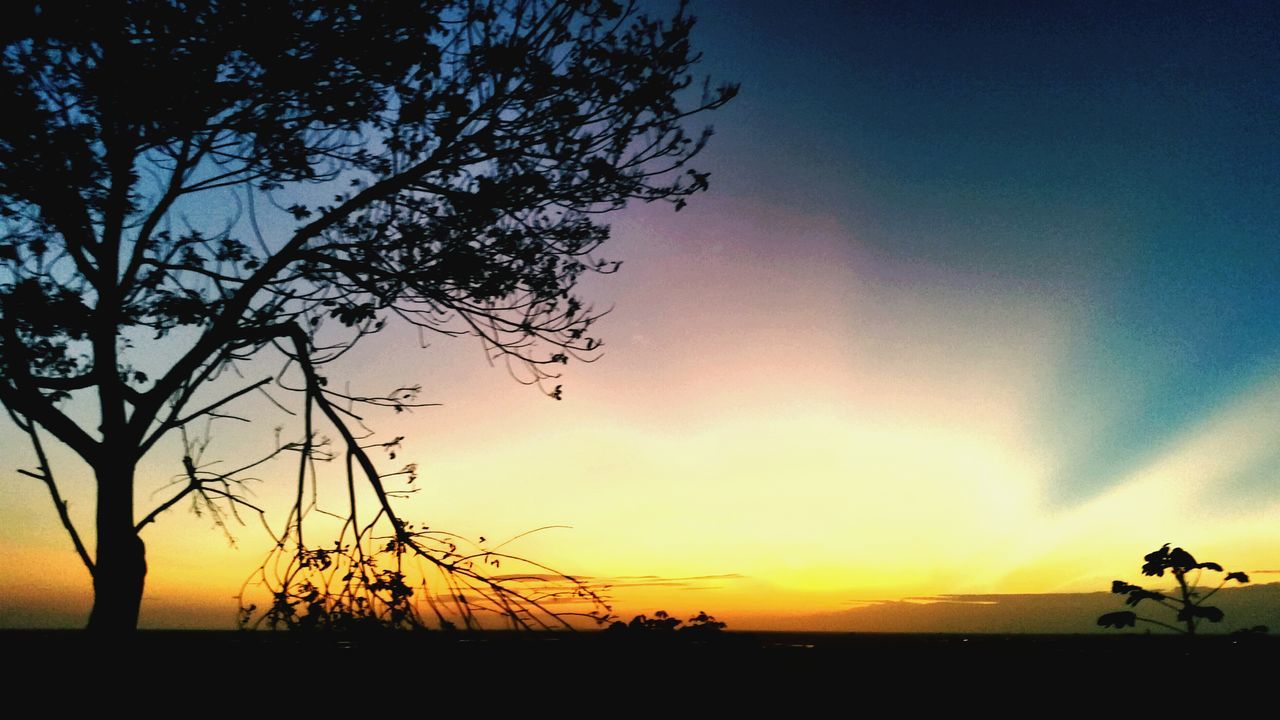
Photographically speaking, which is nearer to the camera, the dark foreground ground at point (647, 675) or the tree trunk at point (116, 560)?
the dark foreground ground at point (647, 675)

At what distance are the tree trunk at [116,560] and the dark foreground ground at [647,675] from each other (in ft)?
4.19

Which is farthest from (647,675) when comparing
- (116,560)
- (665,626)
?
(116,560)

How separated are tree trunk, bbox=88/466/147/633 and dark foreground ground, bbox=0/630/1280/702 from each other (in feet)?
4.19

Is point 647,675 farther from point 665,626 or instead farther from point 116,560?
point 116,560

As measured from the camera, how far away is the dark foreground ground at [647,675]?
3879 millimetres

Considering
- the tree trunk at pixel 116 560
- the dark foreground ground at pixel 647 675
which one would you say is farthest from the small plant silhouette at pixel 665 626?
the tree trunk at pixel 116 560

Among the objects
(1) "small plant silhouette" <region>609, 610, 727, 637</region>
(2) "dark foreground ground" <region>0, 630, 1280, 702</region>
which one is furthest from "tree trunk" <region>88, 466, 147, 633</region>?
(1) "small plant silhouette" <region>609, 610, 727, 637</region>

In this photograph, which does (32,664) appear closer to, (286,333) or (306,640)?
(306,640)

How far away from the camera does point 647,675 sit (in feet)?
14.3

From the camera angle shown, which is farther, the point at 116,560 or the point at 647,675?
the point at 116,560

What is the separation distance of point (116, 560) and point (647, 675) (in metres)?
4.97

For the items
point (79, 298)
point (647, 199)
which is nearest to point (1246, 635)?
point (647, 199)

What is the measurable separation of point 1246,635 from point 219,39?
11537 mm

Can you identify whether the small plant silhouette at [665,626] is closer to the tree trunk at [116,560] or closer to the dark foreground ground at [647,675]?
the dark foreground ground at [647,675]
